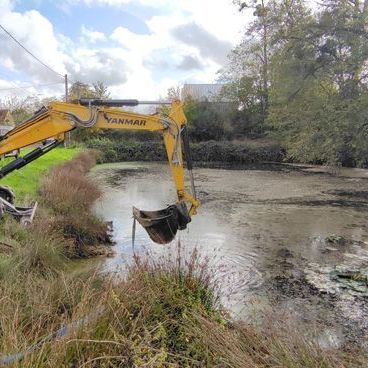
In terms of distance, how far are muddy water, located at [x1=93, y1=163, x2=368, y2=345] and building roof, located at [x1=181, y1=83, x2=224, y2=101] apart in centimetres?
2779

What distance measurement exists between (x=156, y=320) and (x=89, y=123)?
4.41m

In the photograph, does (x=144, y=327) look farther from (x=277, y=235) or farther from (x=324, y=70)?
(x=324, y=70)

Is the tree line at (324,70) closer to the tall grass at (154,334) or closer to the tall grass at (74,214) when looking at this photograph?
the tall grass at (74,214)

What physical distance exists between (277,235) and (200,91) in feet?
168

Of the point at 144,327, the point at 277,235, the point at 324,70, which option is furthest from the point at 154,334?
the point at 324,70

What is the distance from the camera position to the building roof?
52.3 m

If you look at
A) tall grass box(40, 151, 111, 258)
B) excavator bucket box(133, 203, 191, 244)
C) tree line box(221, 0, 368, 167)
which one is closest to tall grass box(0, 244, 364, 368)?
excavator bucket box(133, 203, 191, 244)

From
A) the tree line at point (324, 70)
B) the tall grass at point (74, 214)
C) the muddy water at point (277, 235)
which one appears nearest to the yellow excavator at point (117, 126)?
the muddy water at point (277, 235)

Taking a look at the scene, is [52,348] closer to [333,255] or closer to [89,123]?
[89,123]

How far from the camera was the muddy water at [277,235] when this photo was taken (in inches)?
290

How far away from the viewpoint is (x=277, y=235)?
41.3ft

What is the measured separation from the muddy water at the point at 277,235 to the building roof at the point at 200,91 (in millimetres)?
27794

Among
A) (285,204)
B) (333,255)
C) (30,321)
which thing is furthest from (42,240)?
(285,204)

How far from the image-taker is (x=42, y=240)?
7.86 m
